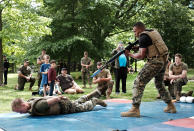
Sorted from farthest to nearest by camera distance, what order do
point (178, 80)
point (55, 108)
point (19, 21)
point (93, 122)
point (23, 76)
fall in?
point (19, 21), point (23, 76), point (178, 80), point (55, 108), point (93, 122)

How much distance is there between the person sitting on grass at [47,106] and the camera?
417 centimetres

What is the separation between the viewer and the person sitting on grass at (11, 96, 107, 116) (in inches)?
164

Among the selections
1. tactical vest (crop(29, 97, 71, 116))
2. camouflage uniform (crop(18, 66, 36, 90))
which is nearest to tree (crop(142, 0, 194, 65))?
camouflage uniform (crop(18, 66, 36, 90))

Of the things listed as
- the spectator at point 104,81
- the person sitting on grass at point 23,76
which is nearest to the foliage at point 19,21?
the person sitting on grass at point 23,76

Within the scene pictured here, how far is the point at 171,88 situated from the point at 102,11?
11.0 m

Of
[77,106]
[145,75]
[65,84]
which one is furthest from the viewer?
[65,84]

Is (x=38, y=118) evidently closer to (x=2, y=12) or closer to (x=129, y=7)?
(x=2, y=12)

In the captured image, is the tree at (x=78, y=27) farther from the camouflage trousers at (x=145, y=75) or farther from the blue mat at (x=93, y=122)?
the camouflage trousers at (x=145, y=75)

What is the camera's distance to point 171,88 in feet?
24.9

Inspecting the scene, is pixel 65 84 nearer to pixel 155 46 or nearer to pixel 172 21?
pixel 155 46

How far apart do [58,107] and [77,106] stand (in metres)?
0.46

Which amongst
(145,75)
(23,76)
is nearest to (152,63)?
(145,75)

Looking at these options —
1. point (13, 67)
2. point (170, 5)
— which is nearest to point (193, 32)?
point (170, 5)

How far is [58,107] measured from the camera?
4.62 m
